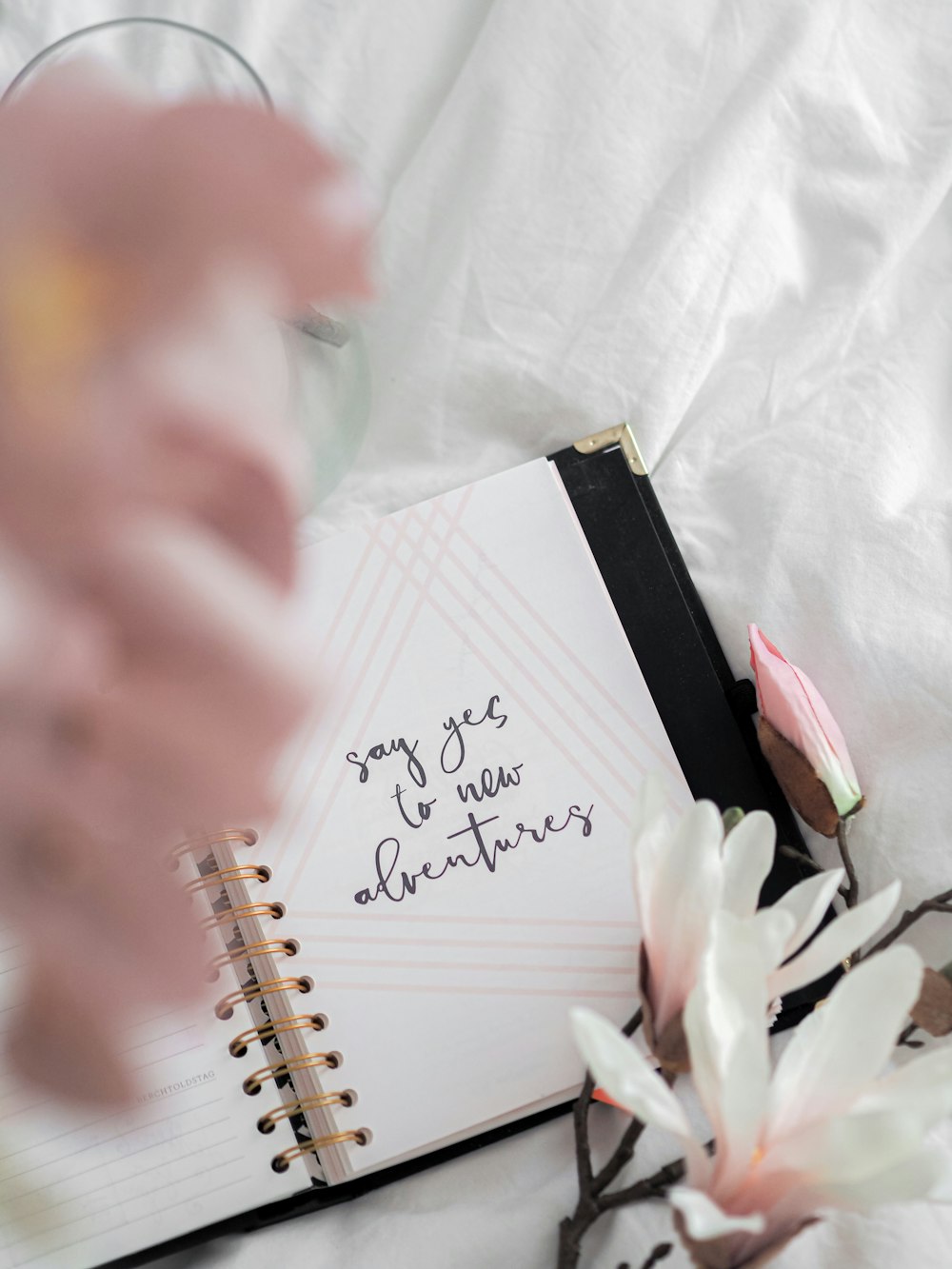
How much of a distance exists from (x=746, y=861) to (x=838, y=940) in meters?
0.03

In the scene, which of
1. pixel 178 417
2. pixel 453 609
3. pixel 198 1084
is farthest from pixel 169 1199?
pixel 178 417

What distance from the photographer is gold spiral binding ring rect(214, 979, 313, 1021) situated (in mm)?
322

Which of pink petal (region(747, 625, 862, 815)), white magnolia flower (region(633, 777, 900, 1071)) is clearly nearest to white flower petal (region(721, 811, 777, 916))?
white magnolia flower (region(633, 777, 900, 1071))

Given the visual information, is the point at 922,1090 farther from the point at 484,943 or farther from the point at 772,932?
the point at 484,943

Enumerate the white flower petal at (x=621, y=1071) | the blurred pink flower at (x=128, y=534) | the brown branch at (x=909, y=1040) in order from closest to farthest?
the blurred pink flower at (x=128, y=534) → the white flower petal at (x=621, y=1071) → the brown branch at (x=909, y=1040)

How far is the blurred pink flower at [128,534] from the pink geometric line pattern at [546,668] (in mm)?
263

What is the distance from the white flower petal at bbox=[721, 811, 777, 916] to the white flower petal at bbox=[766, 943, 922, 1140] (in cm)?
3

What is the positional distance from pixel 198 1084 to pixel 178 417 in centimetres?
29

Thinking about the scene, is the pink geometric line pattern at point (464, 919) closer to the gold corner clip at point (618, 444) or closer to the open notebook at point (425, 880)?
the open notebook at point (425, 880)

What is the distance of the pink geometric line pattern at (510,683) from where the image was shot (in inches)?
13.6

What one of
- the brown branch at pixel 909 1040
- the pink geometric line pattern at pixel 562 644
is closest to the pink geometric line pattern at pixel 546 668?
the pink geometric line pattern at pixel 562 644

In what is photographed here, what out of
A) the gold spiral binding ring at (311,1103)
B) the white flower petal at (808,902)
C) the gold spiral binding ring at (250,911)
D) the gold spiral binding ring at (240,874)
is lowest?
the white flower petal at (808,902)

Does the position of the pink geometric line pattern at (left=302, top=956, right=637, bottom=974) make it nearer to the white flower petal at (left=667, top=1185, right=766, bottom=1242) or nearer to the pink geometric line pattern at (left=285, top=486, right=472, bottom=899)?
the pink geometric line pattern at (left=285, top=486, right=472, bottom=899)

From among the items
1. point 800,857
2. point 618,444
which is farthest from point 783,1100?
point 618,444
